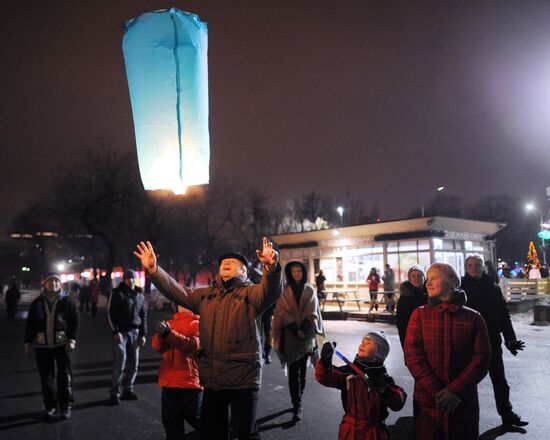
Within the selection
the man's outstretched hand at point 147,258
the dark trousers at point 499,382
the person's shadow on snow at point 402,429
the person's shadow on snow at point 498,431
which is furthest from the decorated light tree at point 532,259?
the man's outstretched hand at point 147,258

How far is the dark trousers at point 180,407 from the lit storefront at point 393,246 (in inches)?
826

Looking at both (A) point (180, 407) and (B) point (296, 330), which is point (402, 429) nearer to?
(B) point (296, 330)

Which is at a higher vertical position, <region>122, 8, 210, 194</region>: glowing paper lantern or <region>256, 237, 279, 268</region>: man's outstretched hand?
<region>122, 8, 210, 194</region>: glowing paper lantern

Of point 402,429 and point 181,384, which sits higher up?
point 181,384

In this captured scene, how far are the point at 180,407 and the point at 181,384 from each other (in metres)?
0.24

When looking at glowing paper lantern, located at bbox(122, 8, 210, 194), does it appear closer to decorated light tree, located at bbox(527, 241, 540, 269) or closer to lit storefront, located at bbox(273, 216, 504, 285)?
lit storefront, located at bbox(273, 216, 504, 285)

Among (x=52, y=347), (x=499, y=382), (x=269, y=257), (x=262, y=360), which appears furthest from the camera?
(x=52, y=347)

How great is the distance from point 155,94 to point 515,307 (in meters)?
20.0

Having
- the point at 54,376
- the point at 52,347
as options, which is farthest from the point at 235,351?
the point at 54,376

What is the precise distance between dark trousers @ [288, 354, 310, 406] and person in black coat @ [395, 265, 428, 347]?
1.32 meters

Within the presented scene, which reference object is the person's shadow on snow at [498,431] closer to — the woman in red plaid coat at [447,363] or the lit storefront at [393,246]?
the woman in red plaid coat at [447,363]

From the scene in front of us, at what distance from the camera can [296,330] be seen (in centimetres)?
671

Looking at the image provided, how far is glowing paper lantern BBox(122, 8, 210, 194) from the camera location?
448cm

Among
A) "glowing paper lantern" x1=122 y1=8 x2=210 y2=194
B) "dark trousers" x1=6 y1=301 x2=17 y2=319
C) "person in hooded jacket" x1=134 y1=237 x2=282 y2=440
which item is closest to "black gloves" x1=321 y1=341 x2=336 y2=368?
"person in hooded jacket" x1=134 y1=237 x2=282 y2=440
